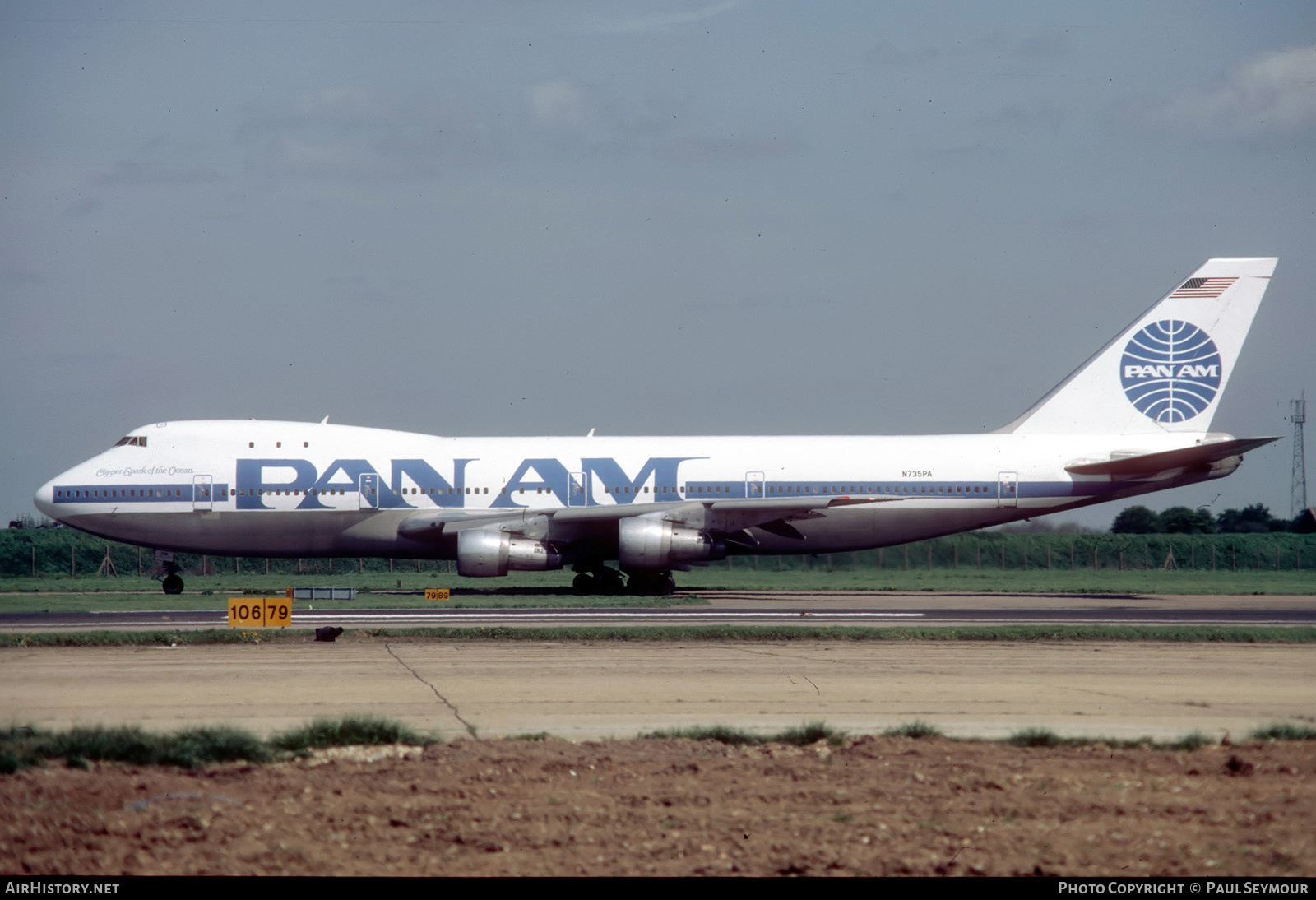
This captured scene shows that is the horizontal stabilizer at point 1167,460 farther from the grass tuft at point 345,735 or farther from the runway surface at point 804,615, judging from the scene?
the grass tuft at point 345,735

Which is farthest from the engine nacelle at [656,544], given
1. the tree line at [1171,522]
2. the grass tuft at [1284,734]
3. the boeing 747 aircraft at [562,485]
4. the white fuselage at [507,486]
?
the tree line at [1171,522]

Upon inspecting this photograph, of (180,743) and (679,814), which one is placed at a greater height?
(180,743)

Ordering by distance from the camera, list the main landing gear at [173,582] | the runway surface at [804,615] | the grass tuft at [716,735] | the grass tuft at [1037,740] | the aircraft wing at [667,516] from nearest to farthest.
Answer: the grass tuft at [1037,740], the grass tuft at [716,735], the runway surface at [804,615], the aircraft wing at [667,516], the main landing gear at [173,582]

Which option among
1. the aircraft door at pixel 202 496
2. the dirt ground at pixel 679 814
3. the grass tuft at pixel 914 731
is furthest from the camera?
the aircraft door at pixel 202 496

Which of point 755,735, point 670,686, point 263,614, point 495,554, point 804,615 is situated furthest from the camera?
point 495,554

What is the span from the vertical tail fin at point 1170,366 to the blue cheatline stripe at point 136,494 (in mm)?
21776

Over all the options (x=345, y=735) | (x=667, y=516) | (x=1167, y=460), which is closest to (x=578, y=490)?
(x=667, y=516)

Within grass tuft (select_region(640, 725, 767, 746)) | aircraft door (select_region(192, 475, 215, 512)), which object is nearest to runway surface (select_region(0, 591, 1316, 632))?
aircraft door (select_region(192, 475, 215, 512))

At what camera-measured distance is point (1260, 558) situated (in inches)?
1998

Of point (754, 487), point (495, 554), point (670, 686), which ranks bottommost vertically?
point (670, 686)

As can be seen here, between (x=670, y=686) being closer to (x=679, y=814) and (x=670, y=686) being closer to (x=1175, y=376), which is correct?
(x=679, y=814)

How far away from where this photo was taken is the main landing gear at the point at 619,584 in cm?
3234

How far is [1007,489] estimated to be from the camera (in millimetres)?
32531

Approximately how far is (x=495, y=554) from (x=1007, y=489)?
13489 millimetres
